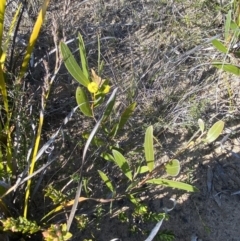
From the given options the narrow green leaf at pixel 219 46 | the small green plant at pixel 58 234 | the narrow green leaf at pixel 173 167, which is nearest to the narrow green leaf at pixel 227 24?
the narrow green leaf at pixel 219 46

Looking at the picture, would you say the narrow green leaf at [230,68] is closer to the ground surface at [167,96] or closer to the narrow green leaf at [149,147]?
the ground surface at [167,96]

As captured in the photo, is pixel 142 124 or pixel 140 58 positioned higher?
pixel 140 58

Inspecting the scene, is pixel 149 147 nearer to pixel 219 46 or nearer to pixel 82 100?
pixel 82 100

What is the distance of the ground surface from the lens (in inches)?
66.3

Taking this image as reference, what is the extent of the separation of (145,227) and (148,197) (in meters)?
0.11

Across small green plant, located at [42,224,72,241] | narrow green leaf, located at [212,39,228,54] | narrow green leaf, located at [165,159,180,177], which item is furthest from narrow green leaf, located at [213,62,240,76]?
small green plant, located at [42,224,72,241]

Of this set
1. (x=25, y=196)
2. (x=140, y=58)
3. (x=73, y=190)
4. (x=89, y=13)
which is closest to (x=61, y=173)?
(x=73, y=190)

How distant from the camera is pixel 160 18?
204 centimetres

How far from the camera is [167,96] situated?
185 cm

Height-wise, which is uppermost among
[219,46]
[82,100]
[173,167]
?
[82,100]

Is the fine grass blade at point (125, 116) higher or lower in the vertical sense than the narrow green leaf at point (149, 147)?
higher

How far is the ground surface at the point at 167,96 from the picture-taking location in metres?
1.68

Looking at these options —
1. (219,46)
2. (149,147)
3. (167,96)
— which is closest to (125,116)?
(149,147)

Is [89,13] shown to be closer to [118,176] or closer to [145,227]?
[118,176]
